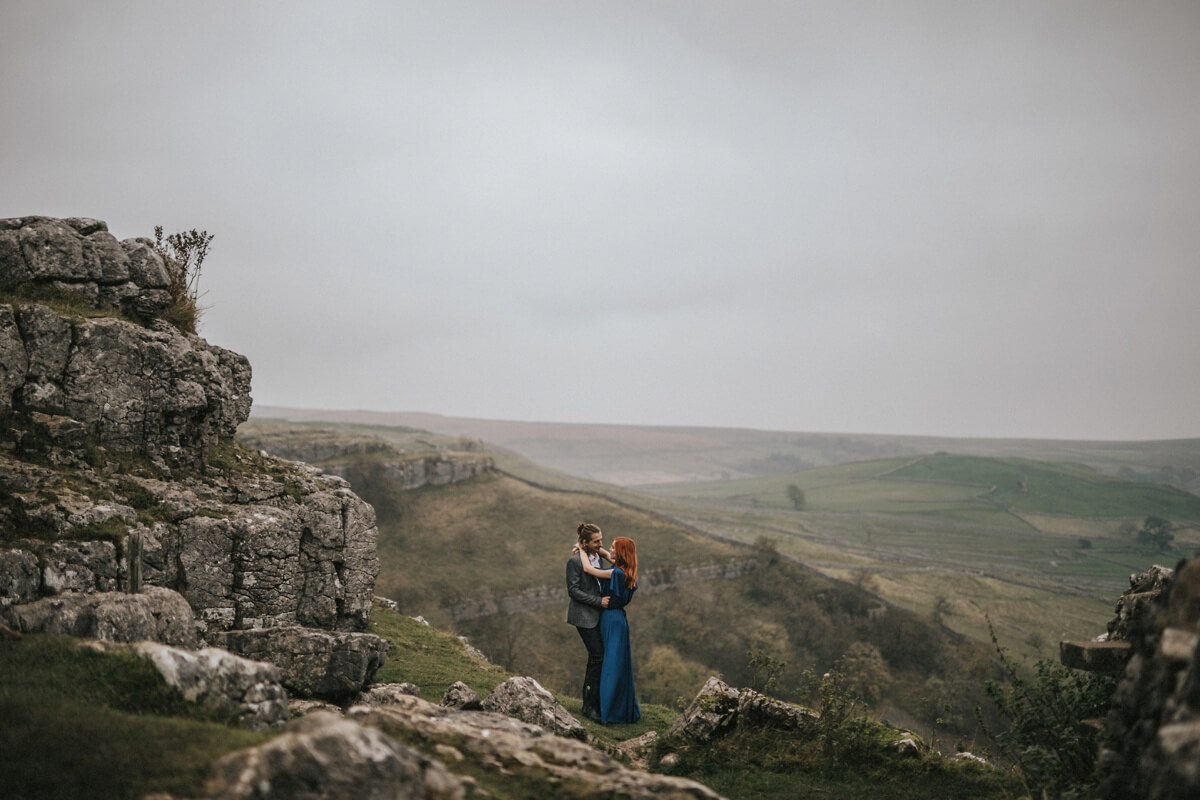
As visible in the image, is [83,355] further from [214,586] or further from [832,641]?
[832,641]

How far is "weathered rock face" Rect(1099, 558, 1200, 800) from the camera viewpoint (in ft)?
17.1

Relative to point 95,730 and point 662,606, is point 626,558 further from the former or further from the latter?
point 662,606

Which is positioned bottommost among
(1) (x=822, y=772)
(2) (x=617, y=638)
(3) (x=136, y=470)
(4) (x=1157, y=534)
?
(4) (x=1157, y=534)

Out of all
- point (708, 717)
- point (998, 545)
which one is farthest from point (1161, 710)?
point (998, 545)

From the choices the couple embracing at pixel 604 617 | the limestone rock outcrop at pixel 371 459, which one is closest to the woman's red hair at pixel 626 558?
the couple embracing at pixel 604 617

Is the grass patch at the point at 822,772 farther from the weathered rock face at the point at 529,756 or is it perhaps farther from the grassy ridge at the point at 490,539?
the grassy ridge at the point at 490,539

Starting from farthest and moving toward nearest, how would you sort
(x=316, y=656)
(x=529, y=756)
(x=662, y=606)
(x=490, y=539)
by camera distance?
(x=490, y=539) → (x=662, y=606) → (x=316, y=656) → (x=529, y=756)

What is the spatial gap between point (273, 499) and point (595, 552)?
7196mm

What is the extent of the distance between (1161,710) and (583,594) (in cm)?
963

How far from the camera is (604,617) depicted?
47.3 ft

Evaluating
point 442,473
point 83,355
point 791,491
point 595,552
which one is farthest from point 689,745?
point 791,491

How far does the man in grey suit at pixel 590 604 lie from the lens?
14148 millimetres

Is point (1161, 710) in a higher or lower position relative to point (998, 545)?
higher

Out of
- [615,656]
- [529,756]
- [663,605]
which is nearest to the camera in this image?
[529,756]
